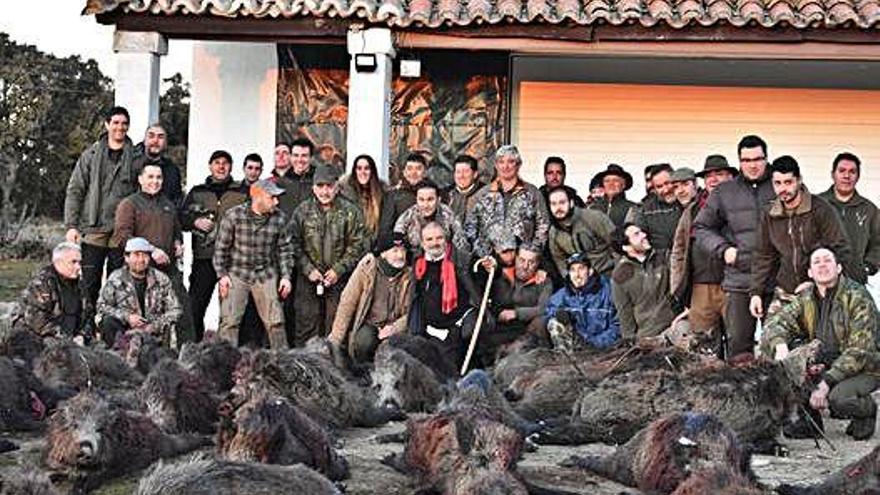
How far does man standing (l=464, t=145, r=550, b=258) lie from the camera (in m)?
11.4

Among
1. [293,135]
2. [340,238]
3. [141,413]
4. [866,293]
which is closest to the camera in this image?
[141,413]

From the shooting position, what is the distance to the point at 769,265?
9648mm

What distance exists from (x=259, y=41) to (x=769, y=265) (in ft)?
21.1

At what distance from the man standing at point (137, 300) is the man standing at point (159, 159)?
0.88 metres

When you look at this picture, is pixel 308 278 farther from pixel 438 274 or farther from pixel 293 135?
pixel 293 135

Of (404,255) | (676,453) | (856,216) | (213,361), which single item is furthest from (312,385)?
(856,216)

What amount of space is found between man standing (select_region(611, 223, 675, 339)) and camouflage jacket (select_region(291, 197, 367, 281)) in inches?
90.4

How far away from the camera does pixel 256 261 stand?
11.5 metres

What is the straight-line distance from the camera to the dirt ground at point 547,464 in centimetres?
692

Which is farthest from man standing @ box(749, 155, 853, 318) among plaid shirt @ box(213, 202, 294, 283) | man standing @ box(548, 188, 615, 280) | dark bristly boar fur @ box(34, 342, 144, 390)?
dark bristly boar fur @ box(34, 342, 144, 390)

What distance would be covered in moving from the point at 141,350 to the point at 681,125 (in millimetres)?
7525

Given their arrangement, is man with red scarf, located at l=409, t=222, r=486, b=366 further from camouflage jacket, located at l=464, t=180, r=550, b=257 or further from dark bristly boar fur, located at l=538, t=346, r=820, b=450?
dark bristly boar fur, located at l=538, t=346, r=820, b=450

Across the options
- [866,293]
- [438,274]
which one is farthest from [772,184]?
[438,274]

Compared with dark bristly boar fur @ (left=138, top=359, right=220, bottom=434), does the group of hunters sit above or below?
above
